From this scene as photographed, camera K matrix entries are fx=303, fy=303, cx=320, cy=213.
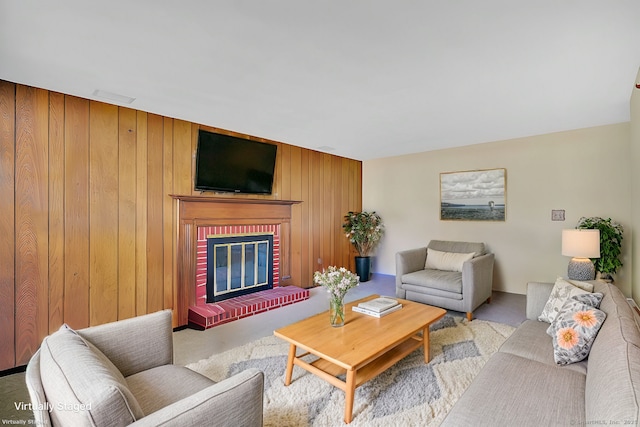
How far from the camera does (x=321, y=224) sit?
5.11 meters

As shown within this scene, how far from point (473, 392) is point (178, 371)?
57.0 inches

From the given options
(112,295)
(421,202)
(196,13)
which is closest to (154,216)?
(112,295)

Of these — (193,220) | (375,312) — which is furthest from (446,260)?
(193,220)

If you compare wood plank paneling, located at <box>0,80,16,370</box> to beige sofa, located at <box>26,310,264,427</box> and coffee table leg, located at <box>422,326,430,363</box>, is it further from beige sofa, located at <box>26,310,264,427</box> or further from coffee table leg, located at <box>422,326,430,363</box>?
coffee table leg, located at <box>422,326,430,363</box>

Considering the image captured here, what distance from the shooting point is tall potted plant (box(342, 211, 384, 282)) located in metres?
5.32

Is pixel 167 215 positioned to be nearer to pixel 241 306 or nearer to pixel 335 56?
pixel 241 306

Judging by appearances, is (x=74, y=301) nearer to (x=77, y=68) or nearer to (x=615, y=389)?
(x=77, y=68)

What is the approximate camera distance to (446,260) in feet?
13.3

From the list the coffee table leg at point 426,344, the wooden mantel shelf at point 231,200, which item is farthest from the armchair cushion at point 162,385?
the wooden mantel shelf at point 231,200

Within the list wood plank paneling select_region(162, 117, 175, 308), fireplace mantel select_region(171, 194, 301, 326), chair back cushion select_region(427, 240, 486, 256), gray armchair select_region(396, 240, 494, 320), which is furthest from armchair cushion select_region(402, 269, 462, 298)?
wood plank paneling select_region(162, 117, 175, 308)

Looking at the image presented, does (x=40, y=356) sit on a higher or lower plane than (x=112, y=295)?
higher

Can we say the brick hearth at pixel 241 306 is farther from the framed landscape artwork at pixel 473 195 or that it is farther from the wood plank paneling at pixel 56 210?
the framed landscape artwork at pixel 473 195

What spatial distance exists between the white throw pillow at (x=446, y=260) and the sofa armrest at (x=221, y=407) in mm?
3342

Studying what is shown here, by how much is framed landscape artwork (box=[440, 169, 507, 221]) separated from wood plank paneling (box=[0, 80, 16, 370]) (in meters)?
5.13
